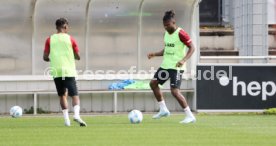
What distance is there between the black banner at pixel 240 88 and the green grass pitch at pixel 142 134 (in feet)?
14.9

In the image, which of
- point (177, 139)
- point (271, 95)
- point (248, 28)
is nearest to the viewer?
point (177, 139)

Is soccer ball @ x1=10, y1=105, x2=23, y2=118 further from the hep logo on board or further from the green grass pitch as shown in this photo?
the hep logo on board

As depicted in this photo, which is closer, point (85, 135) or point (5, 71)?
point (85, 135)

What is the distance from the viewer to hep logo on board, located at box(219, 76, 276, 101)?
22.0m

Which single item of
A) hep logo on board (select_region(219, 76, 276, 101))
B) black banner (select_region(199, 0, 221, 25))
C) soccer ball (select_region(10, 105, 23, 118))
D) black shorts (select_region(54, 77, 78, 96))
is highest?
black banner (select_region(199, 0, 221, 25))

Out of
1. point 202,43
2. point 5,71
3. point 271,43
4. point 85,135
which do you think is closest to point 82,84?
point 5,71

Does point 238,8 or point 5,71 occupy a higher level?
point 238,8

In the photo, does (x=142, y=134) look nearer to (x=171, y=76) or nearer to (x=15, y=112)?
(x=171, y=76)

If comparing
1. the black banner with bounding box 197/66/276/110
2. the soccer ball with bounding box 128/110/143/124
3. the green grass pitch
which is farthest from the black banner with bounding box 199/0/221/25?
the soccer ball with bounding box 128/110/143/124

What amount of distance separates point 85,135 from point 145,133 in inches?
39.5

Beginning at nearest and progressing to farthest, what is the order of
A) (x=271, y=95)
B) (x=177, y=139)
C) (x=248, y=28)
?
(x=177, y=139), (x=271, y=95), (x=248, y=28)

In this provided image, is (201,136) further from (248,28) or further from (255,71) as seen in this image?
(248,28)

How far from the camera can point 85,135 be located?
13453mm

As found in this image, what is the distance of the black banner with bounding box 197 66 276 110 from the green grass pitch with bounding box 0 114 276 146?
4.54 metres
